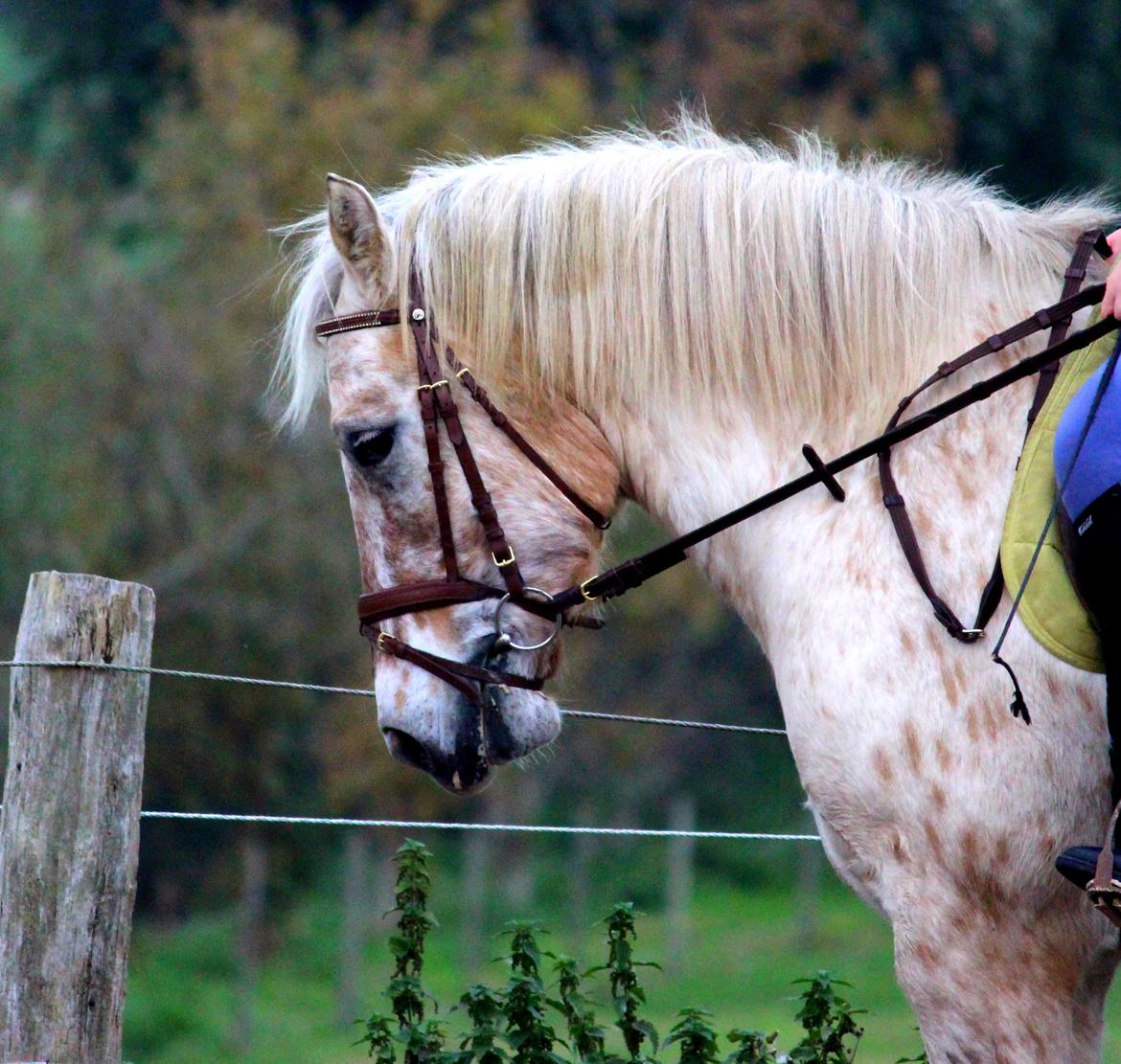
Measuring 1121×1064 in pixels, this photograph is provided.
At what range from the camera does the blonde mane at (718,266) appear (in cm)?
298

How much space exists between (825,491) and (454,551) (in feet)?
2.45

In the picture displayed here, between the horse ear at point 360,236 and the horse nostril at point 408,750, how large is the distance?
2.99ft

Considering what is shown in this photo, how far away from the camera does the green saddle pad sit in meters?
2.59

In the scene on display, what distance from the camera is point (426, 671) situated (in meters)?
3.14

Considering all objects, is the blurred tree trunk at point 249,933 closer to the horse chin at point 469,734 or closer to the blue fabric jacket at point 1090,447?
the horse chin at point 469,734

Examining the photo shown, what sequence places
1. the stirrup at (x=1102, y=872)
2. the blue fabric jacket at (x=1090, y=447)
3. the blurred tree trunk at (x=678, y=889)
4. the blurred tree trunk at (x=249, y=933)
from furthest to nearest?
the blurred tree trunk at (x=678, y=889) → the blurred tree trunk at (x=249, y=933) → the blue fabric jacket at (x=1090, y=447) → the stirrup at (x=1102, y=872)

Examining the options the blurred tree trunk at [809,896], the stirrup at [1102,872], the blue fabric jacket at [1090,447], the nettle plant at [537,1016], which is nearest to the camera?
the stirrup at [1102,872]

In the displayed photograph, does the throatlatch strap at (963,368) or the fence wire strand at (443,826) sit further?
the fence wire strand at (443,826)

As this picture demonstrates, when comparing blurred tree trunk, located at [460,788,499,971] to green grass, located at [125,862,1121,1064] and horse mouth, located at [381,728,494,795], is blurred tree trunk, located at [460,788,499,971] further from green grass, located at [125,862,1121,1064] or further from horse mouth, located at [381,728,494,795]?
horse mouth, located at [381,728,494,795]

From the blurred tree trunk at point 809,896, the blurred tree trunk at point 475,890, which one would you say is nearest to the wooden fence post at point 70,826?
the blurred tree trunk at point 475,890

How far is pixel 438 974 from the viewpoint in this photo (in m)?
14.5

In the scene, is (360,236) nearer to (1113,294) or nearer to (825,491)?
(825,491)

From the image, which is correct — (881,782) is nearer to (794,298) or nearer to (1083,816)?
(1083,816)

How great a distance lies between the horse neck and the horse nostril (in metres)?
0.68
